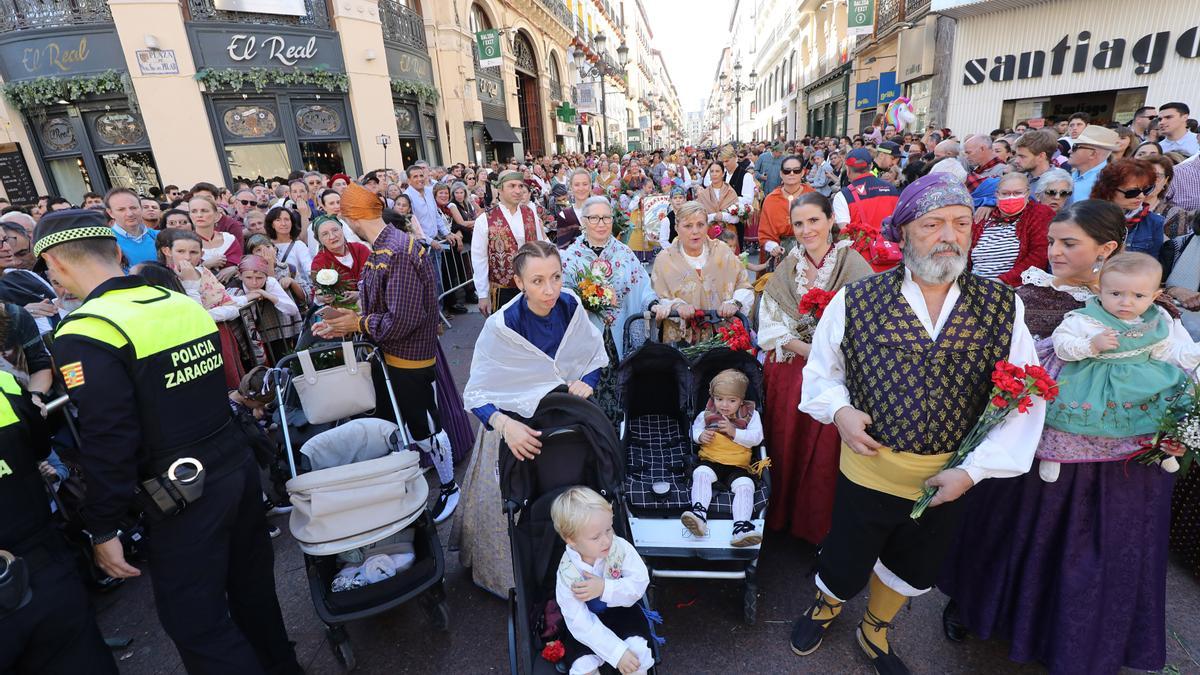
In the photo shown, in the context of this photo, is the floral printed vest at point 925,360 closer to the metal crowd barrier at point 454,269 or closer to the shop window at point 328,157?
the metal crowd barrier at point 454,269

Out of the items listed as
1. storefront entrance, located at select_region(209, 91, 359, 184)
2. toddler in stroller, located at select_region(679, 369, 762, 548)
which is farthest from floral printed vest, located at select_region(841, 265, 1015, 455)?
storefront entrance, located at select_region(209, 91, 359, 184)

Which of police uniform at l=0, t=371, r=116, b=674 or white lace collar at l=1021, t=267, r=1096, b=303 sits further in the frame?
white lace collar at l=1021, t=267, r=1096, b=303

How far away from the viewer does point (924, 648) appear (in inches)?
109

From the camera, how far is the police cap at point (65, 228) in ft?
6.70

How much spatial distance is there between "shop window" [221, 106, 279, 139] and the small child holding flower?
17.0 m

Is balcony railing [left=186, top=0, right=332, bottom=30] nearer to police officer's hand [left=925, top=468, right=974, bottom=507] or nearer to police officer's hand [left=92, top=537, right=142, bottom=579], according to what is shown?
police officer's hand [left=92, top=537, right=142, bottom=579]

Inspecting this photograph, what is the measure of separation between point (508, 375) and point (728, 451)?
1.41 meters

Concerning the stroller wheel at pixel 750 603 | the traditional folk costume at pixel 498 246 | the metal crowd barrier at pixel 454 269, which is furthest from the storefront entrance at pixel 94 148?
the stroller wheel at pixel 750 603

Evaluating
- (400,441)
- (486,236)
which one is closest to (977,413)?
(400,441)

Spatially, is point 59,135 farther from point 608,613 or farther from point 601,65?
point 601,65

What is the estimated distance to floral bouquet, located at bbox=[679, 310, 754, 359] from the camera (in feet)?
11.1

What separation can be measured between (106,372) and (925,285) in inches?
125

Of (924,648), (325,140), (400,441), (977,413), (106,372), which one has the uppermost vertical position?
(325,140)

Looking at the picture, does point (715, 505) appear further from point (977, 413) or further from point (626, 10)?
point (626, 10)
